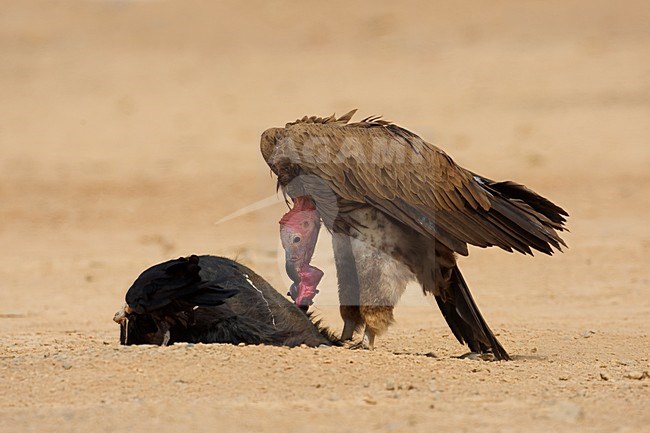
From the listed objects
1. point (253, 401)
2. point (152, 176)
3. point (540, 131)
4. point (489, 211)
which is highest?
point (540, 131)

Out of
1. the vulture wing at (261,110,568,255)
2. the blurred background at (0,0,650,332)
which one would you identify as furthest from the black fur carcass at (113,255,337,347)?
the blurred background at (0,0,650,332)

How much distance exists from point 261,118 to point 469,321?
12.8 meters

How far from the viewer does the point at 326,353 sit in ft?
20.3

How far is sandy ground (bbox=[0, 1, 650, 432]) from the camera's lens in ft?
18.0

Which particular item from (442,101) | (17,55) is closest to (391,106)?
(442,101)

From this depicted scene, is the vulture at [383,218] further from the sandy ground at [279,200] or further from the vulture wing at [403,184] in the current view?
the sandy ground at [279,200]

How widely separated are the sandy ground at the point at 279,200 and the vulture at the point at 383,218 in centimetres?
45

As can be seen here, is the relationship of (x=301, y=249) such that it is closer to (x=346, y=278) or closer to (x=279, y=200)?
(x=346, y=278)

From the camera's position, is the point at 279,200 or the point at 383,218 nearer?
the point at 383,218

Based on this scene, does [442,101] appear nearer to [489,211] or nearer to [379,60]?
[379,60]

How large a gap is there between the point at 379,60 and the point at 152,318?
17.8m

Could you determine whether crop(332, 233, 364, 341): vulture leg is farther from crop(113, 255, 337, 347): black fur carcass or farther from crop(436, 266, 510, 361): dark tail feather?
crop(436, 266, 510, 361): dark tail feather

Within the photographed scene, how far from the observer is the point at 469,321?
7.41m

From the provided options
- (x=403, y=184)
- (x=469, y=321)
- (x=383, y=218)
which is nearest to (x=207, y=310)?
(x=383, y=218)
